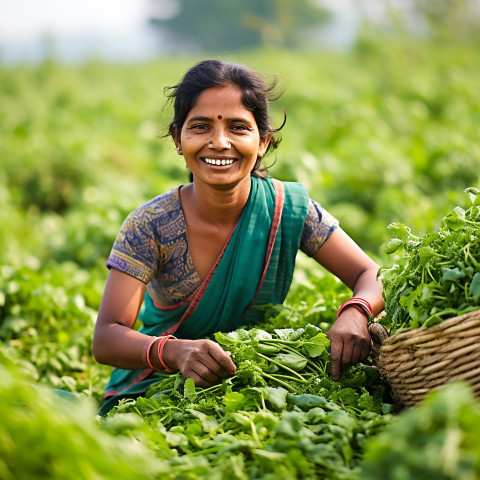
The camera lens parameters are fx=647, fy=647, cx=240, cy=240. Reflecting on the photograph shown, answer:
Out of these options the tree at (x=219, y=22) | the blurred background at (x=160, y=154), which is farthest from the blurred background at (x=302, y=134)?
the tree at (x=219, y=22)

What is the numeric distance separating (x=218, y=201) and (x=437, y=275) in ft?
3.41

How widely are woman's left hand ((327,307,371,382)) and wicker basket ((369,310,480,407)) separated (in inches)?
7.3

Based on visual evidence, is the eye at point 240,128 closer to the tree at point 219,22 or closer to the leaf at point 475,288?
the leaf at point 475,288

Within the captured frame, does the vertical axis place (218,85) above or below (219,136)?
above

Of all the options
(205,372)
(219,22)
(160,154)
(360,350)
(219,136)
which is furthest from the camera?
(219,22)

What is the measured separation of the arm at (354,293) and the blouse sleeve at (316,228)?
24 mm

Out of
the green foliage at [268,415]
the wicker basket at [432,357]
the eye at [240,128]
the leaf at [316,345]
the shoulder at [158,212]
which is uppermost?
the eye at [240,128]

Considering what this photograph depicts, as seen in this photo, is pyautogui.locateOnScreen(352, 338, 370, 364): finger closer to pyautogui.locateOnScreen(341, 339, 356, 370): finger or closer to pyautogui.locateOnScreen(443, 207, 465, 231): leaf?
pyautogui.locateOnScreen(341, 339, 356, 370): finger

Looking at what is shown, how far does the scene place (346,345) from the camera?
7.43ft

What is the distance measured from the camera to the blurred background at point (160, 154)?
3793mm

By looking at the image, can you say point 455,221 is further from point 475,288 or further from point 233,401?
point 233,401

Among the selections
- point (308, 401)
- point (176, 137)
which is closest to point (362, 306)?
point (308, 401)

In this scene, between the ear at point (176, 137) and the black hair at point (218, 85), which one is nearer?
the black hair at point (218, 85)

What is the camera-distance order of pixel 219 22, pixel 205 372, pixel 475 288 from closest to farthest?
pixel 475 288, pixel 205 372, pixel 219 22
